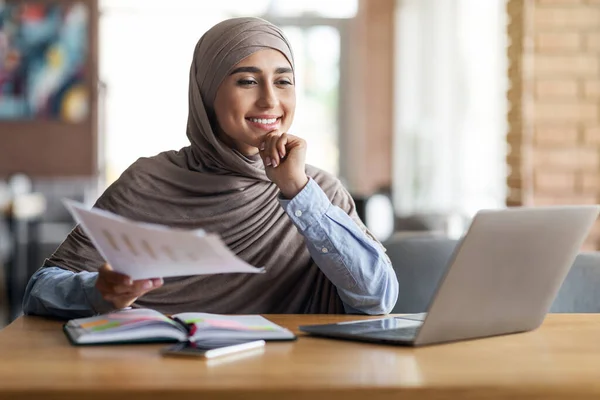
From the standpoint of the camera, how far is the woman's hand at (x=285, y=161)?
169 centimetres

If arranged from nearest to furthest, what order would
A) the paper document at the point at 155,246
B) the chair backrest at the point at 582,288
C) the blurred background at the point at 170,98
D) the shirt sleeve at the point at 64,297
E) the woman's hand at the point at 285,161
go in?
the paper document at the point at 155,246
the shirt sleeve at the point at 64,297
the woman's hand at the point at 285,161
the chair backrest at the point at 582,288
the blurred background at the point at 170,98

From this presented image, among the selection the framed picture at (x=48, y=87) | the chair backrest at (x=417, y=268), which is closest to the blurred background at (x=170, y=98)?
the framed picture at (x=48, y=87)

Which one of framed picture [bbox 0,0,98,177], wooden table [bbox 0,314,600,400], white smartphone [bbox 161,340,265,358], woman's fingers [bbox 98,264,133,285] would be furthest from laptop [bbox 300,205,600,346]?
framed picture [bbox 0,0,98,177]

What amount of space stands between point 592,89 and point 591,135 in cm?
15

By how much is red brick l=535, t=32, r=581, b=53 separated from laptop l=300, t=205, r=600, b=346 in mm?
1811

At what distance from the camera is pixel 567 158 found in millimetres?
3176

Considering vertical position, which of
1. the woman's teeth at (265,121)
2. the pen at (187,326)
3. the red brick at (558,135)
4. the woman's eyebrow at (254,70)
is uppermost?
the woman's eyebrow at (254,70)

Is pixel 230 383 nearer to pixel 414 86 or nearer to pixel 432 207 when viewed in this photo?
pixel 432 207

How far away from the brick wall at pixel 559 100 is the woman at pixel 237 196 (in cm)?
135

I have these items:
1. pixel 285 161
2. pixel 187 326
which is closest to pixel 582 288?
pixel 285 161

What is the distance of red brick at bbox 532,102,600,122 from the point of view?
3158mm

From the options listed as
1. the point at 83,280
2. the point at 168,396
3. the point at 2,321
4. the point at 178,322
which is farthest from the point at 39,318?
the point at 2,321

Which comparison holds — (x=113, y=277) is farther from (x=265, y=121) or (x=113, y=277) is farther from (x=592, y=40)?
(x=592, y=40)

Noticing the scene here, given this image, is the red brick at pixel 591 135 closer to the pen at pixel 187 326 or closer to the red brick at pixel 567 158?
the red brick at pixel 567 158
